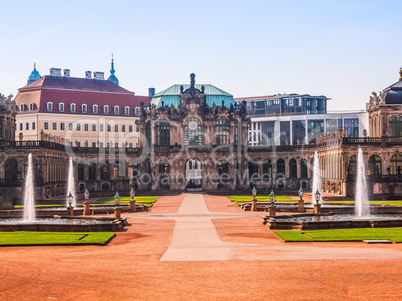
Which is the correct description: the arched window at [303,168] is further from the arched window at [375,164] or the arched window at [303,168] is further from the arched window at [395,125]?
the arched window at [395,125]

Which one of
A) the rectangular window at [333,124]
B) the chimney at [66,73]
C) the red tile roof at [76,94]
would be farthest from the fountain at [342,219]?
the rectangular window at [333,124]

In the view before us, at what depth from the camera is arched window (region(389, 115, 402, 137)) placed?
10825 centimetres

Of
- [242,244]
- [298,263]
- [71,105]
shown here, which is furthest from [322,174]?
[298,263]

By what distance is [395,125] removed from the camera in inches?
4269

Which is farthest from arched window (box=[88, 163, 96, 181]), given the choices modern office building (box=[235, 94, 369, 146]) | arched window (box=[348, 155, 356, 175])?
modern office building (box=[235, 94, 369, 146])

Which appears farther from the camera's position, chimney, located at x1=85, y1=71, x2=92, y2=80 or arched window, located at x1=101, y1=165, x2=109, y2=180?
chimney, located at x1=85, y1=71, x2=92, y2=80

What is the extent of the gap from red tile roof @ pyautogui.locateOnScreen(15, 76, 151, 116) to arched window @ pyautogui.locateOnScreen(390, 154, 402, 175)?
240 feet

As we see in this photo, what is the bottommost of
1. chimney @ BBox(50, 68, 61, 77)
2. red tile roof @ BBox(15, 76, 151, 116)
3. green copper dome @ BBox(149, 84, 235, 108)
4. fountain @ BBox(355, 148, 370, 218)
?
fountain @ BBox(355, 148, 370, 218)

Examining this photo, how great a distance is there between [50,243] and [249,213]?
95.4 feet

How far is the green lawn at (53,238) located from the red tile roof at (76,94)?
329 ft

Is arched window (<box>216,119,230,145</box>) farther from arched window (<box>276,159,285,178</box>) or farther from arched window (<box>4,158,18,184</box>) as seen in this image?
arched window (<box>4,158,18,184</box>)

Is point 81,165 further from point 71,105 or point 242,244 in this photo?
point 242,244

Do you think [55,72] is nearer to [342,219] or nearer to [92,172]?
[92,172]

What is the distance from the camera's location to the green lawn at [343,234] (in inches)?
1758
